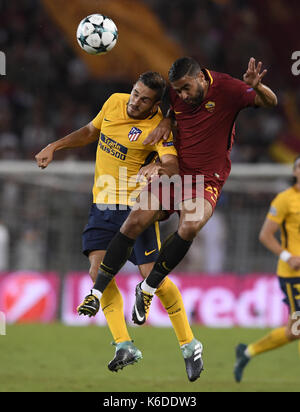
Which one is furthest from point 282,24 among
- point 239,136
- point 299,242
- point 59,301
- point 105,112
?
point 105,112

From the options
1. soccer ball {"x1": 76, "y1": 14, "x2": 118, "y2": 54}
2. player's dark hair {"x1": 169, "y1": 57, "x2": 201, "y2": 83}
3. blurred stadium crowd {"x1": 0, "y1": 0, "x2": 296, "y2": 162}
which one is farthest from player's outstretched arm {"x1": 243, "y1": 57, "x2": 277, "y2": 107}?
blurred stadium crowd {"x1": 0, "y1": 0, "x2": 296, "y2": 162}

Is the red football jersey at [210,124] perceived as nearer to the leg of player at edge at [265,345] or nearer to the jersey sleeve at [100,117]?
the jersey sleeve at [100,117]

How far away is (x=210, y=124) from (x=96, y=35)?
4.28 ft

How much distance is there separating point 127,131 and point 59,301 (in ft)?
22.9

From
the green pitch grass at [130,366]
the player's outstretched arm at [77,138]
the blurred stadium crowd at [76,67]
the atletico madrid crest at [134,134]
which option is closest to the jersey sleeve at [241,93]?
the atletico madrid crest at [134,134]

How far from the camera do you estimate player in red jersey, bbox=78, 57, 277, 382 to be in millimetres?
7301

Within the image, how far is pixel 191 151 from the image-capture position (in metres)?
7.59

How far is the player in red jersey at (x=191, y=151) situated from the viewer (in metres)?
7.30

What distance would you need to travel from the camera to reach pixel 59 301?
14.3 metres

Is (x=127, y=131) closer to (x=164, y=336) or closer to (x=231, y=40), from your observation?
(x=164, y=336)

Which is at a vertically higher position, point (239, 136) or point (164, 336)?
point (239, 136)

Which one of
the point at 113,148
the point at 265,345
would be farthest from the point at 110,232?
the point at 265,345

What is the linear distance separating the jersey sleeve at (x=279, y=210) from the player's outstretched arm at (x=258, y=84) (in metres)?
2.66

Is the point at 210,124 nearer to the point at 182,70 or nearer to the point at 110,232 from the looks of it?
the point at 182,70
